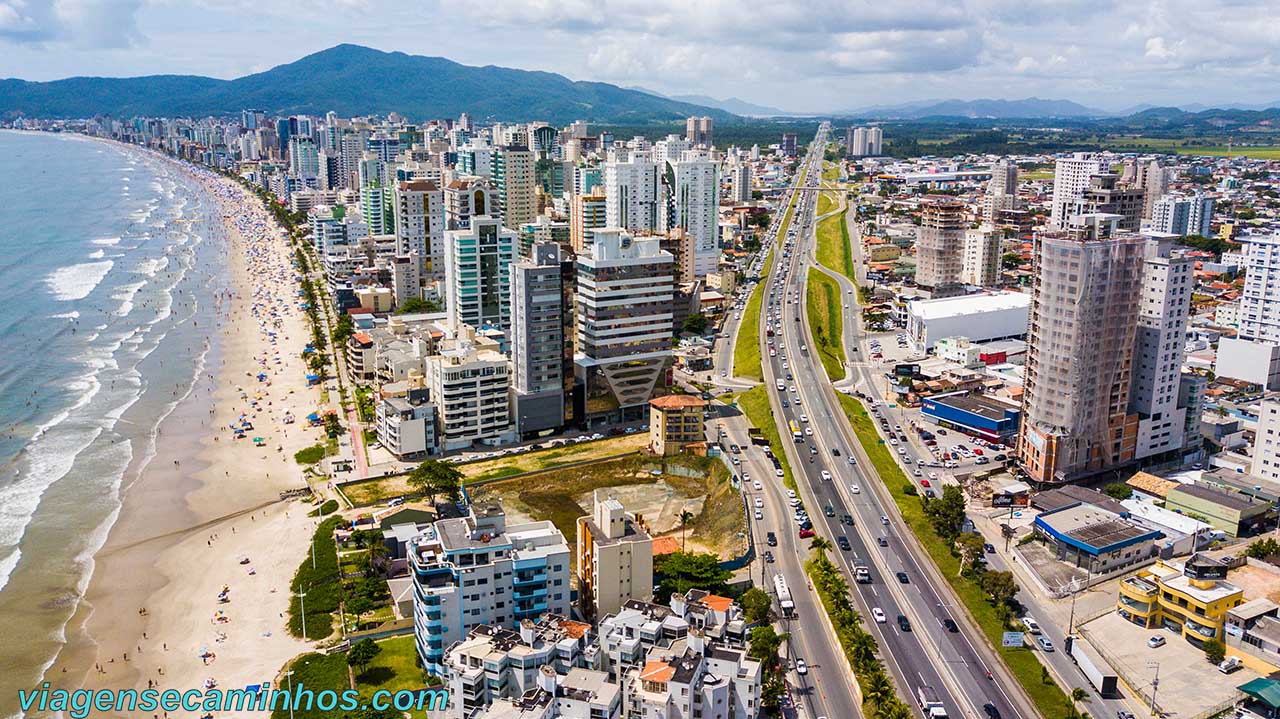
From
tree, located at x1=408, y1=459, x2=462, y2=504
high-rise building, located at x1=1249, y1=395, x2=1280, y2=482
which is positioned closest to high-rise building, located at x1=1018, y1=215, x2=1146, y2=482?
high-rise building, located at x1=1249, y1=395, x2=1280, y2=482

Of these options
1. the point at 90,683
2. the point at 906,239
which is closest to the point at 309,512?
the point at 90,683

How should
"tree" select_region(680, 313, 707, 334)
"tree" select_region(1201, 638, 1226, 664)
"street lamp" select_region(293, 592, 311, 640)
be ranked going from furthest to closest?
1. "tree" select_region(680, 313, 707, 334)
2. "street lamp" select_region(293, 592, 311, 640)
3. "tree" select_region(1201, 638, 1226, 664)

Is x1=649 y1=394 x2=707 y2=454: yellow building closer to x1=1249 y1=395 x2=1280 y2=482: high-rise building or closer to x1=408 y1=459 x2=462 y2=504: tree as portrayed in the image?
x1=408 y1=459 x2=462 y2=504: tree

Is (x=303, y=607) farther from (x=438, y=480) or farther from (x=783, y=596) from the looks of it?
(x=783, y=596)

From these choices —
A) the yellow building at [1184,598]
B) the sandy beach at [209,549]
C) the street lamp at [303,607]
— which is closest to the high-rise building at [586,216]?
the sandy beach at [209,549]

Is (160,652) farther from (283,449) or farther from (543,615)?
(283,449)
